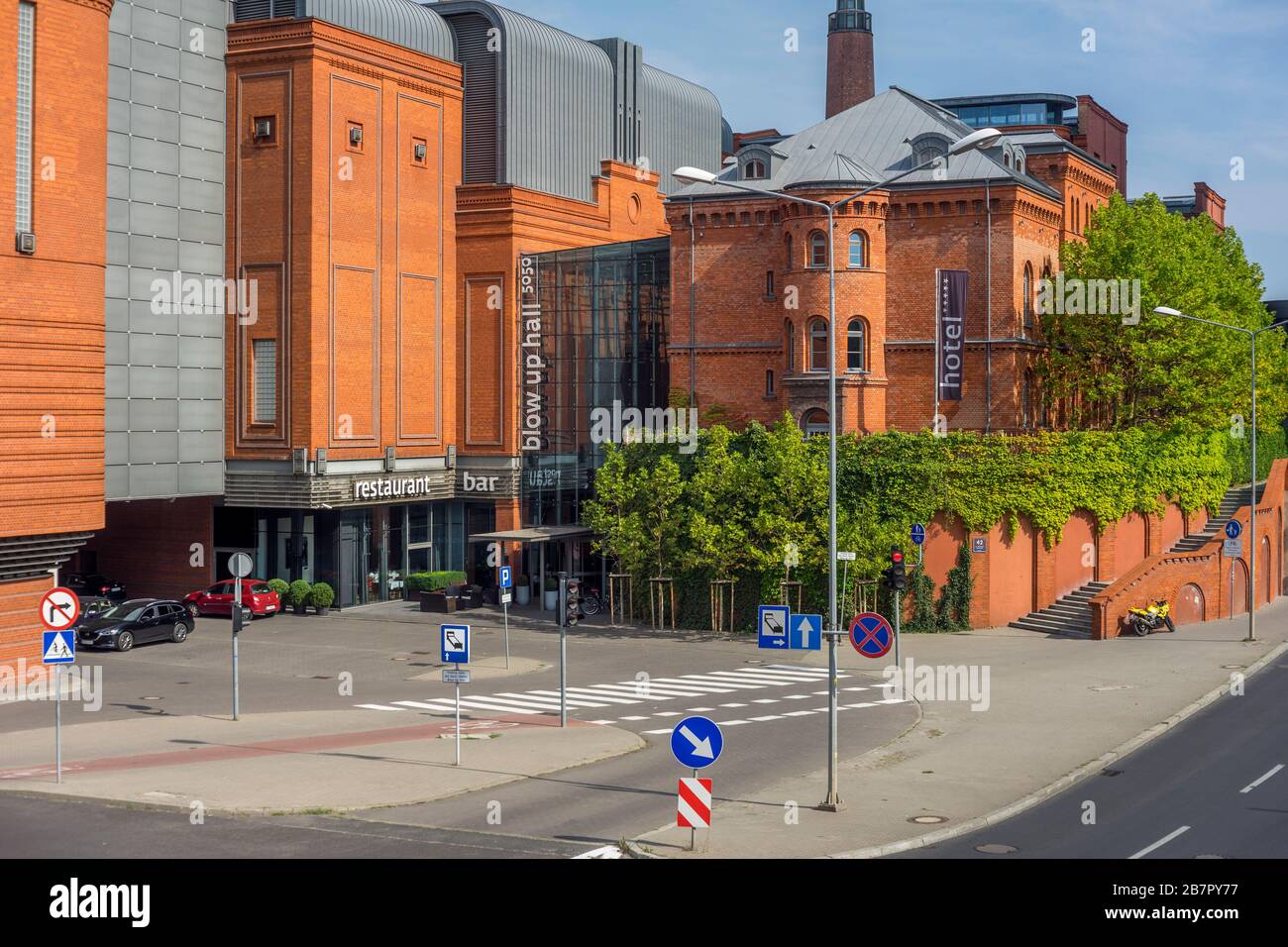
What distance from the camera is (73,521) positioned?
113 feet

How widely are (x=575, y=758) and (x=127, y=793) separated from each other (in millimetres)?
7633

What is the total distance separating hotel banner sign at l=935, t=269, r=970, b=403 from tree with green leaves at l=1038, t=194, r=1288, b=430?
17.8ft

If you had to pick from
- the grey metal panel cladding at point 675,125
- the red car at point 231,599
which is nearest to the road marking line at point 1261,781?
the red car at point 231,599

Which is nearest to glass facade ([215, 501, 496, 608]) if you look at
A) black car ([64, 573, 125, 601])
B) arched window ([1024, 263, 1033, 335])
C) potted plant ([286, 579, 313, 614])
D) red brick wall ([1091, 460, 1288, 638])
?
potted plant ([286, 579, 313, 614])

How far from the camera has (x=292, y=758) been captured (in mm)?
25641

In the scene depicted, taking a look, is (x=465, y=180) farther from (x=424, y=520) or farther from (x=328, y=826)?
(x=328, y=826)

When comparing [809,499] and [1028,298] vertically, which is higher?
[1028,298]

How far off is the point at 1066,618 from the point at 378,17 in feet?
105

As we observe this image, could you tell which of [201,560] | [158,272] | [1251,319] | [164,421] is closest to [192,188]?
[158,272]

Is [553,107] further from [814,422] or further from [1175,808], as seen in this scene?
[1175,808]

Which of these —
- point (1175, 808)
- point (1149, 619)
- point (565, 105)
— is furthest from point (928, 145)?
point (1175, 808)

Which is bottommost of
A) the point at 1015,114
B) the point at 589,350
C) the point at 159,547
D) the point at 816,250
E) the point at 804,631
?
the point at 159,547

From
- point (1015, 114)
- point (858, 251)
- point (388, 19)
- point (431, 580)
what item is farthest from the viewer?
point (1015, 114)

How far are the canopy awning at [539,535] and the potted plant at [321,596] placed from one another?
5.33m
